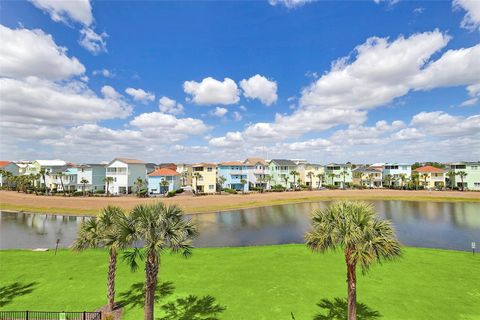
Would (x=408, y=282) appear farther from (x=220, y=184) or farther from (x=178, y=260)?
(x=220, y=184)

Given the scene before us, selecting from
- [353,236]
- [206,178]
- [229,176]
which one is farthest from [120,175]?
[353,236]

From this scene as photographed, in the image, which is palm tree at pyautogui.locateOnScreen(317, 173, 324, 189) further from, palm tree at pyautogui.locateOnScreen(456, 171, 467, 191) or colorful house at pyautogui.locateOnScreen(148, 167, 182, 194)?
colorful house at pyautogui.locateOnScreen(148, 167, 182, 194)

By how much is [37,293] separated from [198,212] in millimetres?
39917

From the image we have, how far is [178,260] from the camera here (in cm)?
2295

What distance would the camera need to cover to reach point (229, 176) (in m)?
90.7

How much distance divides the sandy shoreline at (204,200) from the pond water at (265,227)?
3.52 meters

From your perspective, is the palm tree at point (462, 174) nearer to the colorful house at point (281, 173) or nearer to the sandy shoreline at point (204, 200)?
Answer: the sandy shoreline at point (204, 200)

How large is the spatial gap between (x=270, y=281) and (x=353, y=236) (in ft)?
31.4

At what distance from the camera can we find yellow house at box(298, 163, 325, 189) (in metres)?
104

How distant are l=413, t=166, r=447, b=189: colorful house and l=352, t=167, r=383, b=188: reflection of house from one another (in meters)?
14.4

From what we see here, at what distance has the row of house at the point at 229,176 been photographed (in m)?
79.6

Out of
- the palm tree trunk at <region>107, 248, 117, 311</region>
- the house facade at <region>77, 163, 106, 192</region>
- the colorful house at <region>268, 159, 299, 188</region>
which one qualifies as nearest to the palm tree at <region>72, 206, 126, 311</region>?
the palm tree trunk at <region>107, 248, 117, 311</region>

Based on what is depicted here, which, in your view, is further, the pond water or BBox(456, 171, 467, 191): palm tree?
BBox(456, 171, 467, 191): palm tree

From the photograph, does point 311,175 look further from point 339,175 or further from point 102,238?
point 102,238
